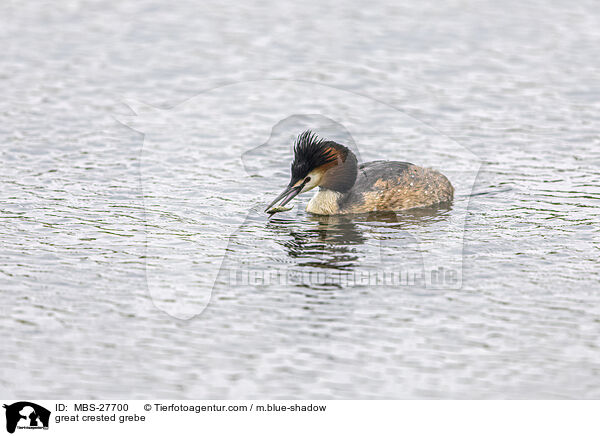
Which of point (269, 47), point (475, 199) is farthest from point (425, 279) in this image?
point (269, 47)

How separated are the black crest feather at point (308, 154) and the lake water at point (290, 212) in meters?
0.73

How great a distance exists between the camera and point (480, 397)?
26.7 feet

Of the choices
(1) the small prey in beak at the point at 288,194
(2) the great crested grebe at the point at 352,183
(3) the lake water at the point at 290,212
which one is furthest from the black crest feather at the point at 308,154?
(3) the lake water at the point at 290,212

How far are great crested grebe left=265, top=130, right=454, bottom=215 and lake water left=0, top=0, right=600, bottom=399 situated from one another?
0.80 ft

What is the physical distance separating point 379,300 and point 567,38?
13.7 meters

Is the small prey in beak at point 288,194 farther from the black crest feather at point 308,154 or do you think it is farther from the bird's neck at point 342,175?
the bird's neck at point 342,175

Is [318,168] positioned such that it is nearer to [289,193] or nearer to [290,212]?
[289,193]

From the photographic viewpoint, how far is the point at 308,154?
41.4 ft

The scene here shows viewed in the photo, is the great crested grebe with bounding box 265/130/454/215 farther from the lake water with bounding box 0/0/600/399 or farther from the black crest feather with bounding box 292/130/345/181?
the lake water with bounding box 0/0/600/399

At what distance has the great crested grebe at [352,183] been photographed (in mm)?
12680
